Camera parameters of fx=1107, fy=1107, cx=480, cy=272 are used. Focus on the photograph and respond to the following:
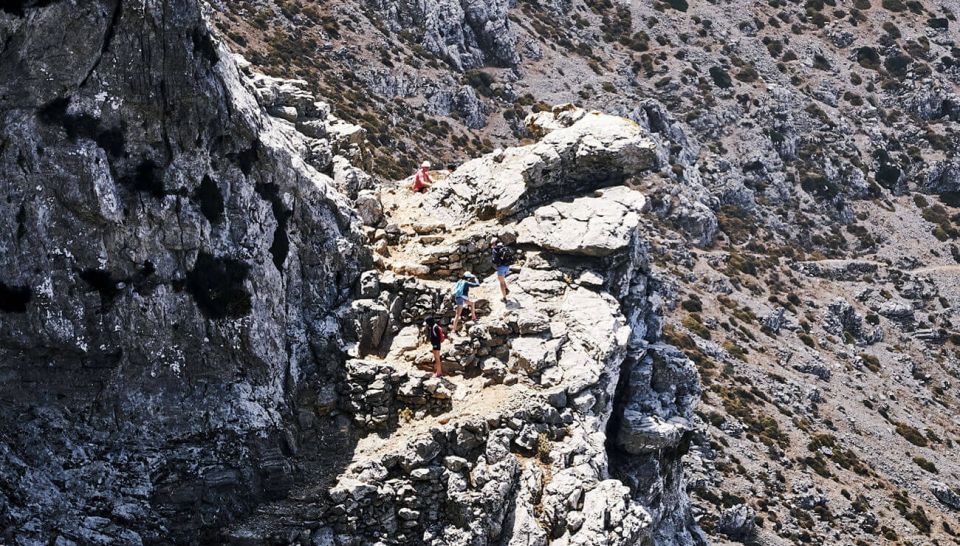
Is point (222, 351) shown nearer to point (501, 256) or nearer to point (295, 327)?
point (295, 327)

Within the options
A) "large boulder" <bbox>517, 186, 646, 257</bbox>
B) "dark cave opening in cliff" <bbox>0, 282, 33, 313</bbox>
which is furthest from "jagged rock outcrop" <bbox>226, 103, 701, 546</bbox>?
"dark cave opening in cliff" <bbox>0, 282, 33, 313</bbox>

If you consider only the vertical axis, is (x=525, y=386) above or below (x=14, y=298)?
below

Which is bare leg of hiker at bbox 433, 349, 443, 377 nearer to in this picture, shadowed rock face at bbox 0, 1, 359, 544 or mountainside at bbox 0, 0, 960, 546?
mountainside at bbox 0, 0, 960, 546

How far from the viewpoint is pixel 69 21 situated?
2648 cm

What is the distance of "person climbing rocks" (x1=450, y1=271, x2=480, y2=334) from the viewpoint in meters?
33.2

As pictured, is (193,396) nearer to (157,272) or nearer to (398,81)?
(157,272)

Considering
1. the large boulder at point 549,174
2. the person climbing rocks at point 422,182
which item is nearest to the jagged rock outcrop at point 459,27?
the person climbing rocks at point 422,182

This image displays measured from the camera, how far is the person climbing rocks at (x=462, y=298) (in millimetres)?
33188

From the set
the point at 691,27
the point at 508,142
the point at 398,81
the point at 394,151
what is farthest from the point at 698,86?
the point at 394,151

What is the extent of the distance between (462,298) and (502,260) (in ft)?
8.77

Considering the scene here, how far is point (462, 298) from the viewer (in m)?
33.2

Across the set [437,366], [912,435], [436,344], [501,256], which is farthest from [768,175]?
[437,366]

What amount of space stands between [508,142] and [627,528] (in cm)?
6875

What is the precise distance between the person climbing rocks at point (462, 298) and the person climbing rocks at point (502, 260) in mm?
1190
